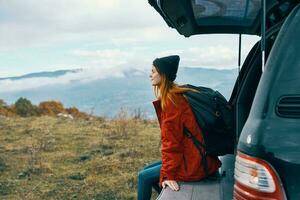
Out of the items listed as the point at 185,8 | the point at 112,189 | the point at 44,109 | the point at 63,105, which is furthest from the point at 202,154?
the point at 63,105

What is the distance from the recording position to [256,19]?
16.0 feet

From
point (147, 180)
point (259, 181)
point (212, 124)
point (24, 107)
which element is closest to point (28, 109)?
point (24, 107)

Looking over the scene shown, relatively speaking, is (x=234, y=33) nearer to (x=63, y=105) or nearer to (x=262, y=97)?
(x=262, y=97)

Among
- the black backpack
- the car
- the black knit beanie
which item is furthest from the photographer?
the black knit beanie

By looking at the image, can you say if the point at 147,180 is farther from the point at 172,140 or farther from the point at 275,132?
the point at 275,132

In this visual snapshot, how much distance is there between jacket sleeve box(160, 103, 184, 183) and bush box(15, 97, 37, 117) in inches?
833

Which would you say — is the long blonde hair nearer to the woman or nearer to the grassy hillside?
the woman

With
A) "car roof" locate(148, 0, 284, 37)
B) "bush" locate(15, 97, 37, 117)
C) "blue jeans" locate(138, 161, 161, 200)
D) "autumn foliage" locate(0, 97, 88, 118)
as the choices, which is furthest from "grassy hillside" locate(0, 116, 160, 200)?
"bush" locate(15, 97, 37, 117)

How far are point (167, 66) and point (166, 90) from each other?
24 centimetres

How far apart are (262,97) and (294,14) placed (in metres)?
0.45

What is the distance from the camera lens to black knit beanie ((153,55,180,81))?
4656mm

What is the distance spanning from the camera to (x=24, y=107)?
1021 inches

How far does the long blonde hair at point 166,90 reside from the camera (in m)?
4.45

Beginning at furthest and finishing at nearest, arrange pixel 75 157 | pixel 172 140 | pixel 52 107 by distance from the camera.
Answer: pixel 52 107
pixel 75 157
pixel 172 140
